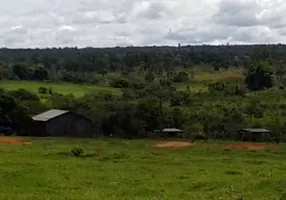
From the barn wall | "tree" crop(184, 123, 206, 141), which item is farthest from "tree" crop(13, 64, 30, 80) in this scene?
"tree" crop(184, 123, 206, 141)

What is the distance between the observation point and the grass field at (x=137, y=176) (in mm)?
23431

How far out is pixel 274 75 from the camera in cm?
11969

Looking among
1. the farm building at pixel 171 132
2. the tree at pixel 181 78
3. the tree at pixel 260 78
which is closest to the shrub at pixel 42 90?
the tree at pixel 181 78

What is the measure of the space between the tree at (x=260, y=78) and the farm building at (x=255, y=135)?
5151cm

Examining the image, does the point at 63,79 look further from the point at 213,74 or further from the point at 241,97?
the point at 241,97

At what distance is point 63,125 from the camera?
70.5 meters

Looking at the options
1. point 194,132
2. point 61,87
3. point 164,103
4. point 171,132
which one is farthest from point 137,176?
point 61,87

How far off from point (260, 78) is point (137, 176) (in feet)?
291

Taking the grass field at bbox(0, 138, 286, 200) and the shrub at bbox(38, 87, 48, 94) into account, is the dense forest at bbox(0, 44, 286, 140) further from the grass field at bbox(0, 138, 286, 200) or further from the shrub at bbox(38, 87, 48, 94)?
the grass field at bbox(0, 138, 286, 200)

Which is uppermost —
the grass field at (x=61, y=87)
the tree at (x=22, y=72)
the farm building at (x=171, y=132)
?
the tree at (x=22, y=72)

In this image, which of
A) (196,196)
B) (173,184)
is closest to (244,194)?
(196,196)

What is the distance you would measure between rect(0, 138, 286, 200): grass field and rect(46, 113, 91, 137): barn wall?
81.1 feet

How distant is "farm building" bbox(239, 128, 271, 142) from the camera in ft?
205

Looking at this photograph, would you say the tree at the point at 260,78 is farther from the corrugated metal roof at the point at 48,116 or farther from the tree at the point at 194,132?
the corrugated metal roof at the point at 48,116
